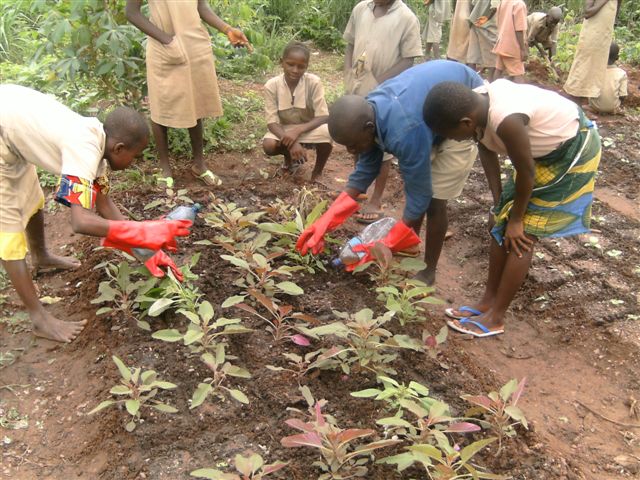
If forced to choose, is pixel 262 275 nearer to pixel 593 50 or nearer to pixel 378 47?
pixel 378 47

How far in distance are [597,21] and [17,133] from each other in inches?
198

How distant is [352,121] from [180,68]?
5.16 ft

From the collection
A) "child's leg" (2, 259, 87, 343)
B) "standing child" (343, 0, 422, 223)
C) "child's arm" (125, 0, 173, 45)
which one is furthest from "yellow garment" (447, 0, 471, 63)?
"child's leg" (2, 259, 87, 343)

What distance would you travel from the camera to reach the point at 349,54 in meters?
3.94

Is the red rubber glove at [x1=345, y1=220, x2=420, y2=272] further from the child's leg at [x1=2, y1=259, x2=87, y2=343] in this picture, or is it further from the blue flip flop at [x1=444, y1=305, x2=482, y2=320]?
the child's leg at [x1=2, y1=259, x2=87, y2=343]

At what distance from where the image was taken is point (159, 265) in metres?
2.60

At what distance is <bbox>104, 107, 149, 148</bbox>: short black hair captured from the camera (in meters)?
2.35

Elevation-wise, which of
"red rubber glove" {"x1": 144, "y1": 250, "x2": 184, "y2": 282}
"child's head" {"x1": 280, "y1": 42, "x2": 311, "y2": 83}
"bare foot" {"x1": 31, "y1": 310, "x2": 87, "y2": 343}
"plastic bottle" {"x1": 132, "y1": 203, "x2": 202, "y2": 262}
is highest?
Answer: "child's head" {"x1": 280, "y1": 42, "x2": 311, "y2": 83}

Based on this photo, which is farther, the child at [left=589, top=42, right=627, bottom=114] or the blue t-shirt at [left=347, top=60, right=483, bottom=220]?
the child at [left=589, top=42, right=627, bottom=114]

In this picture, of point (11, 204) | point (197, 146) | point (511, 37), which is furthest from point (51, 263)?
point (511, 37)

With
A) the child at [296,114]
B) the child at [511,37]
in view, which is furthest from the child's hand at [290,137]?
the child at [511,37]

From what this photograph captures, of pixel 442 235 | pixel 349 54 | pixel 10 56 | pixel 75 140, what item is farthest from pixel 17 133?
pixel 10 56

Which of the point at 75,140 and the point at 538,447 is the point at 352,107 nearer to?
the point at 75,140

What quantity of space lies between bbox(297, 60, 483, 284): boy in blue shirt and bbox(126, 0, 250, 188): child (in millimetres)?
1160
